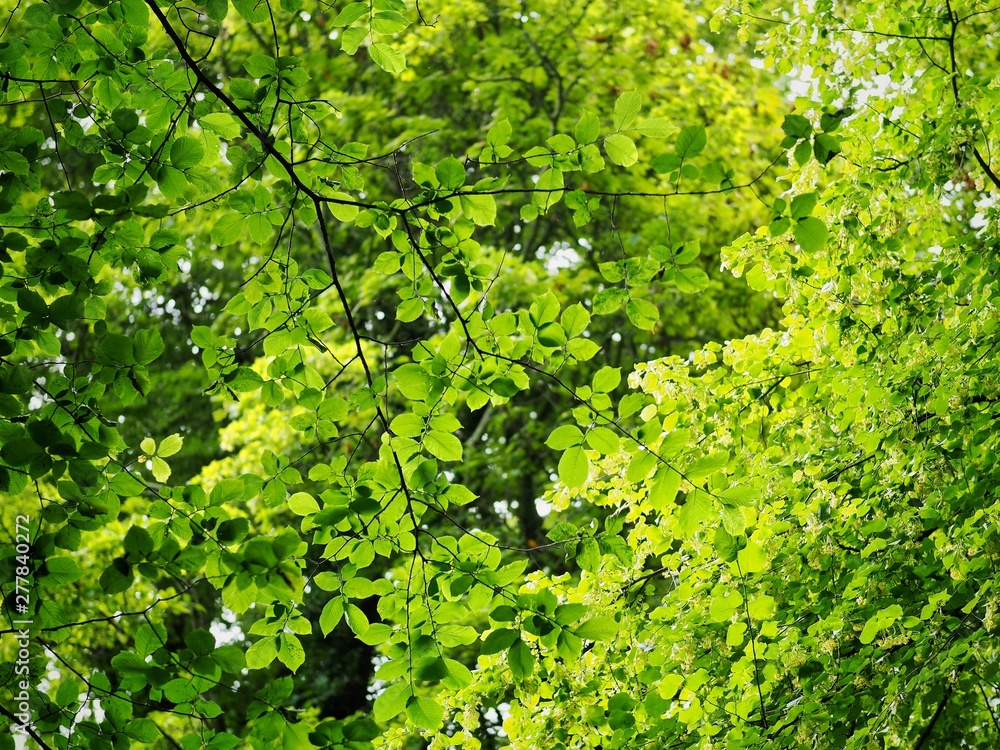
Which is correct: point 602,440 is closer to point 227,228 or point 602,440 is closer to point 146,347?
point 146,347

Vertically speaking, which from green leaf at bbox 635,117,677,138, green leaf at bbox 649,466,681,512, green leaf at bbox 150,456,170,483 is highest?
green leaf at bbox 635,117,677,138

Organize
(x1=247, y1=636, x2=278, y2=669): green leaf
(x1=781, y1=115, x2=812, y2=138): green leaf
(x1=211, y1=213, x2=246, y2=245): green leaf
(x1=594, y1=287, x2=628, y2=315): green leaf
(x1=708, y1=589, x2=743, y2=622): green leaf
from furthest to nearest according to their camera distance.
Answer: (x1=708, y1=589, x2=743, y2=622): green leaf, (x1=211, y1=213, x2=246, y2=245): green leaf, (x1=594, y1=287, x2=628, y2=315): green leaf, (x1=247, y1=636, x2=278, y2=669): green leaf, (x1=781, y1=115, x2=812, y2=138): green leaf

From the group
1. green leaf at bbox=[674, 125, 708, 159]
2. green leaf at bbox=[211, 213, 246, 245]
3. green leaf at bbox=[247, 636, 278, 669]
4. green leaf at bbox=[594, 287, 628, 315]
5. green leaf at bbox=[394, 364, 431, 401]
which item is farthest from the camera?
green leaf at bbox=[211, 213, 246, 245]

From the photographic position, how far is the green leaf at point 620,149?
6.10 ft

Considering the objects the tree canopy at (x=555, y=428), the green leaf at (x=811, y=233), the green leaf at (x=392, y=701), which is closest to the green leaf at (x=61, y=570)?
the tree canopy at (x=555, y=428)

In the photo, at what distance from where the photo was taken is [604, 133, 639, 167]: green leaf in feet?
6.10

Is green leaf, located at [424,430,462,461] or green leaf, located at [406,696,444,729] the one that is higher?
green leaf, located at [424,430,462,461]

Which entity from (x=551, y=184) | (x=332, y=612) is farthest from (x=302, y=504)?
(x=551, y=184)

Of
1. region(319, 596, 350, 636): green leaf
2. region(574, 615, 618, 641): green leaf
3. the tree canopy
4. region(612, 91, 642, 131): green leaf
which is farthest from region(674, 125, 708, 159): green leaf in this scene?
region(319, 596, 350, 636): green leaf

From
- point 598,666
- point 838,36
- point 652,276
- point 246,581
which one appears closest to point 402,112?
point 838,36

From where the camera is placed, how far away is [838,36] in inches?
140

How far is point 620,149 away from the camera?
189 centimetres

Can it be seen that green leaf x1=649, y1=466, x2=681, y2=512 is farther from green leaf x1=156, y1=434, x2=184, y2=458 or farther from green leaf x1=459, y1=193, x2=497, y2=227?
green leaf x1=156, y1=434, x2=184, y2=458

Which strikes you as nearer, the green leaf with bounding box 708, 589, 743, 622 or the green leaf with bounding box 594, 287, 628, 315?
the green leaf with bounding box 594, 287, 628, 315
